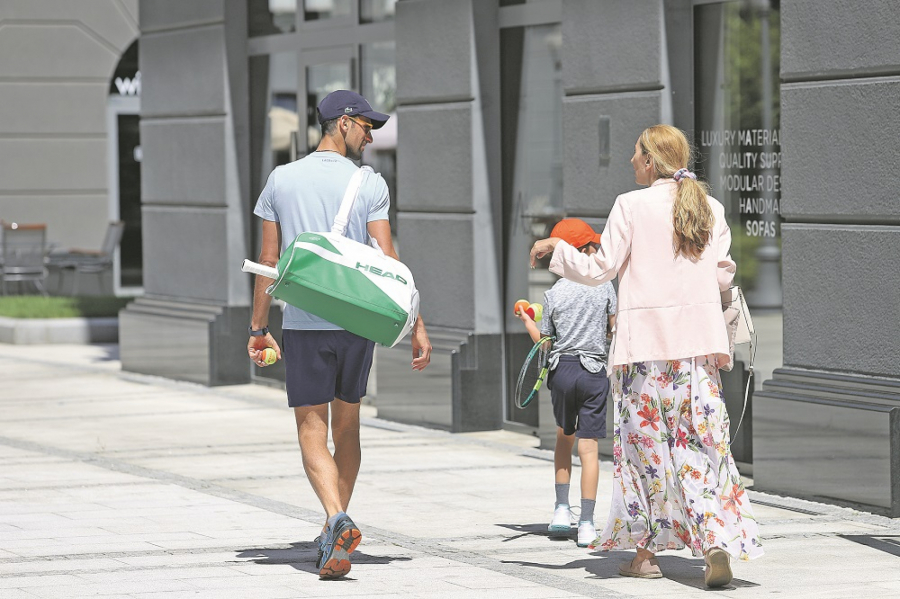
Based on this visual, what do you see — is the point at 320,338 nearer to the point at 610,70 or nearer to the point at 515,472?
the point at 515,472

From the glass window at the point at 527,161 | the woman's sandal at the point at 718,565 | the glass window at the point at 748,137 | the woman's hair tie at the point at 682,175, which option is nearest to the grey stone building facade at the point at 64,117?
the glass window at the point at 527,161

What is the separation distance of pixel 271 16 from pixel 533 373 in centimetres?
675

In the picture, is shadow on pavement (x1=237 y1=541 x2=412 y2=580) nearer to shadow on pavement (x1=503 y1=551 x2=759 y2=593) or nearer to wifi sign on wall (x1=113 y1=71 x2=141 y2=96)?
shadow on pavement (x1=503 y1=551 x2=759 y2=593)

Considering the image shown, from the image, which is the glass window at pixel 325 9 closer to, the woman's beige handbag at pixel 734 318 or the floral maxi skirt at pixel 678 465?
the woman's beige handbag at pixel 734 318

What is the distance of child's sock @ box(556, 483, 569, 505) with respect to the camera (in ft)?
24.1

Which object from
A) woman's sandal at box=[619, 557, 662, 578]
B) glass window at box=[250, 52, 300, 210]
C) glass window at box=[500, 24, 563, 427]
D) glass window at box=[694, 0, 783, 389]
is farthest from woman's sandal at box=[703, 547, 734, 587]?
glass window at box=[250, 52, 300, 210]

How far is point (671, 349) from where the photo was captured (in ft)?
20.6

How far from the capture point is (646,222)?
634cm

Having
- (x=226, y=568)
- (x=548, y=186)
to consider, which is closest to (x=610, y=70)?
(x=548, y=186)

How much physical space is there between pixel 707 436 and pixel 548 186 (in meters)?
4.66

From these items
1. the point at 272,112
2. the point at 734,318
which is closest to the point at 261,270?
the point at 734,318

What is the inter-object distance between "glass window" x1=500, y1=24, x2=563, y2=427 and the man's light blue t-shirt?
4.12 meters

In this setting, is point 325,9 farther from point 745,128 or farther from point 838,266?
point 838,266

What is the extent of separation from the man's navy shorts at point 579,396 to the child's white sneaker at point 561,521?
1.08ft
